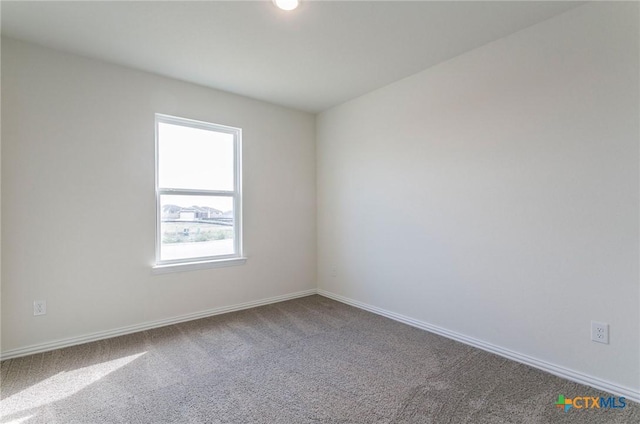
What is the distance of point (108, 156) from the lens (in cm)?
282

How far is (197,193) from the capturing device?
338 centimetres

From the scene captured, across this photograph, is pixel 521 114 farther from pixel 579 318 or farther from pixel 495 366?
pixel 495 366

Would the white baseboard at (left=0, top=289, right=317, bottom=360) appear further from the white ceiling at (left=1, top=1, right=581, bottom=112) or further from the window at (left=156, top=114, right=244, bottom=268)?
the white ceiling at (left=1, top=1, right=581, bottom=112)

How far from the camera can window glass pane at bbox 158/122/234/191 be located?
10.5 feet

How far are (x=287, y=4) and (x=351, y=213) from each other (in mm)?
2340

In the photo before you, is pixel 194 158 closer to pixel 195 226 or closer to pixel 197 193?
pixel 197 193

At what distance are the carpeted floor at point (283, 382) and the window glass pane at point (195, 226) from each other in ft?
2.73

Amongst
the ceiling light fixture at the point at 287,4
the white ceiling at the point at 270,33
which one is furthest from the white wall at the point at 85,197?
the ceiling light fixture at the point at 287,4

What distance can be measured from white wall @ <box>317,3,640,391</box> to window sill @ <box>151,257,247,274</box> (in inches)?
61.7

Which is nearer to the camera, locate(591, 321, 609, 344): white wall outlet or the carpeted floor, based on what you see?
the carpeted floor

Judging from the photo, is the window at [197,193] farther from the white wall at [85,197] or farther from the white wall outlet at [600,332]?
the white wall outlet at [600,332]

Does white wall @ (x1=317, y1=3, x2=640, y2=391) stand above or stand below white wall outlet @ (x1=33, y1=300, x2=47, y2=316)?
above

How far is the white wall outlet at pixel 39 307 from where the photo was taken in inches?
99.0

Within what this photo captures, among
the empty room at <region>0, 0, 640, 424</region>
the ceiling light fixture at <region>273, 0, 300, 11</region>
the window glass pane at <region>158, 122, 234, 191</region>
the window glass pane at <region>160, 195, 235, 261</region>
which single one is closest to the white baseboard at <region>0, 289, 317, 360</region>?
the empty room at <region>0, 0, 640, 424</region>
